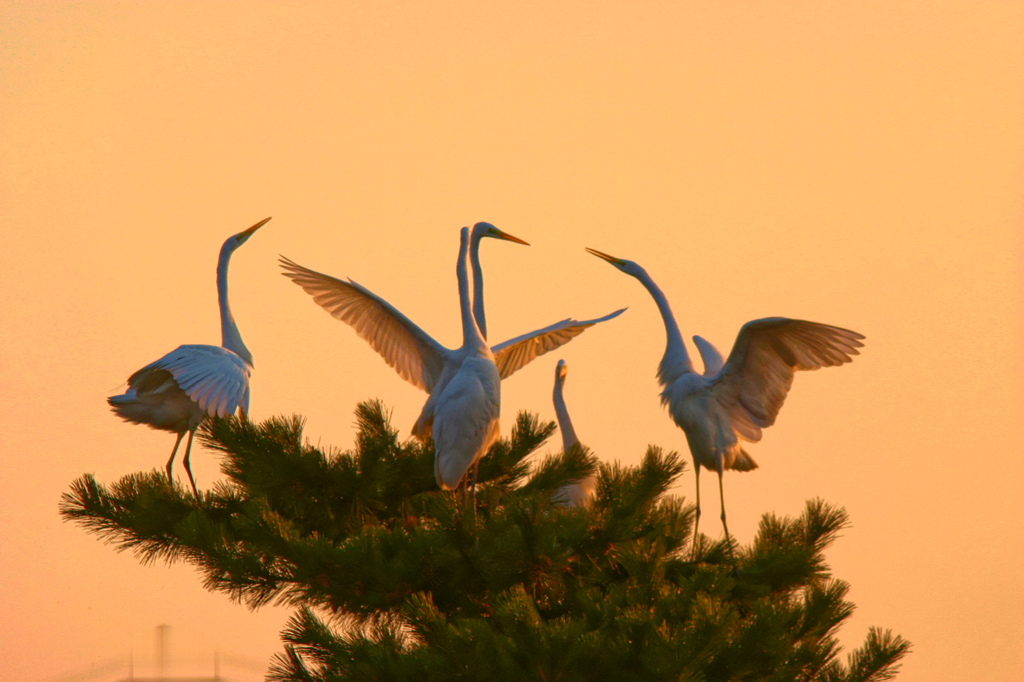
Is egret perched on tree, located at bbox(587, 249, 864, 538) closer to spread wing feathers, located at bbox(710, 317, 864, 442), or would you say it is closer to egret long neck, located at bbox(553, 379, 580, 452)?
spread wing feathers, located at bbox(710, 317, 864, 442)

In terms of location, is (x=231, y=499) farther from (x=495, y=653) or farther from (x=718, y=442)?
(x=718, y=442)

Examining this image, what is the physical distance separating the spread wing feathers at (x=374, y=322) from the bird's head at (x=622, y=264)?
5.46 ft

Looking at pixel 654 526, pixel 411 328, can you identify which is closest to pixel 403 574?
pixel 654 526

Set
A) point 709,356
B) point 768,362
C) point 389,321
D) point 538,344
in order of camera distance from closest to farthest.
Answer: point 768,362 < point 389,321 < point 709,356 < point 538,344

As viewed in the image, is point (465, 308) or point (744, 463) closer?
point (465, 308)

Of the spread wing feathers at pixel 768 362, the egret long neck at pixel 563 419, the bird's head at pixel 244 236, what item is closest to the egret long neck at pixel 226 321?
the bird's head at pixel 244 236

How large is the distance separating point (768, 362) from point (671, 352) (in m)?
0.87

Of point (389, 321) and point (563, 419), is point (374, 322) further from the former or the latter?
point (563, 419)

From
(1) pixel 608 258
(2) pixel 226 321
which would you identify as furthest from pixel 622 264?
(2) pixel 226 321

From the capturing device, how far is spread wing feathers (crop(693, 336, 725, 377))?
8797 mm

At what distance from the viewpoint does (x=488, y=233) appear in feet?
27.6

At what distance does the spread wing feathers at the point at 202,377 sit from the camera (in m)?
7.33

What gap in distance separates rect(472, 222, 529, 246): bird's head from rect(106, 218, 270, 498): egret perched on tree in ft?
6.43

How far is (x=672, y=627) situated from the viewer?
4574 millimetres
